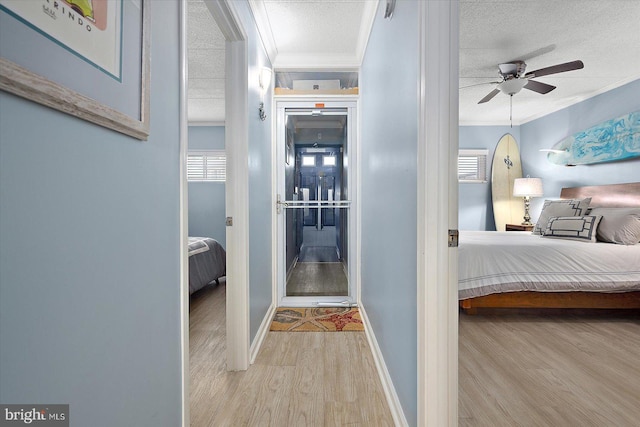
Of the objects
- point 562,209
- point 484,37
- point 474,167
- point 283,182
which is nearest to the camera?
point 484,37

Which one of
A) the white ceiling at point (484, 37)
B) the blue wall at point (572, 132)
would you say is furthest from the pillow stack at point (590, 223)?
the white ceiling at point (484, 37)

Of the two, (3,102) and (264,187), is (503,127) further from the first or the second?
(3,102)

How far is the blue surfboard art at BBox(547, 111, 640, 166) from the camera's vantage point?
3432mm

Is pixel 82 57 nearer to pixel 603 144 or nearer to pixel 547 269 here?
pixel 547 269

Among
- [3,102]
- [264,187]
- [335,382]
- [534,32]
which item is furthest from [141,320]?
[534,32]

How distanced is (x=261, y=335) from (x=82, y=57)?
2204mm

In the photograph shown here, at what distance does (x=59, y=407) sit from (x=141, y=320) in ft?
0.91

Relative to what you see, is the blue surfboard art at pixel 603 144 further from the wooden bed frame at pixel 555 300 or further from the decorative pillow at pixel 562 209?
the wooden bed frame at pixel 555 300

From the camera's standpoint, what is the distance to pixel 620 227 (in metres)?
3.09

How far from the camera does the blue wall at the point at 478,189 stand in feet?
18.0

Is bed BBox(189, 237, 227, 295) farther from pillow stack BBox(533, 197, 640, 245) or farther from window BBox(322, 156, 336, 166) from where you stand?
pillow stack BBox(533, 197, 640, 245)

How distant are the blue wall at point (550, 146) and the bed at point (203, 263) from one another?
4068mm

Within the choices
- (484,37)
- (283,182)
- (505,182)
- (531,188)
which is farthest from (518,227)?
(283,182)

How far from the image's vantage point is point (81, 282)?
0.64 metres
